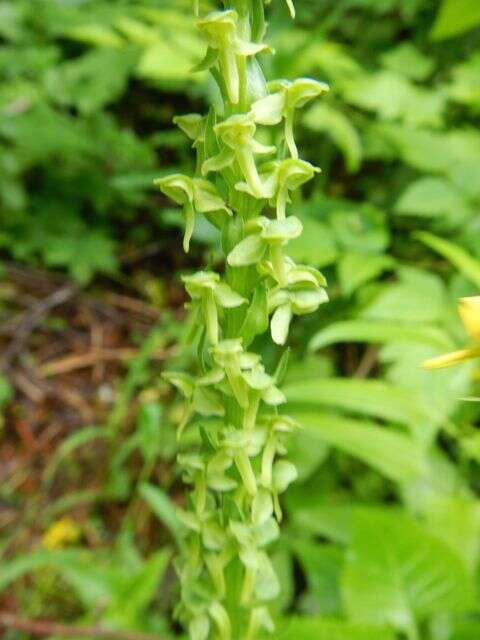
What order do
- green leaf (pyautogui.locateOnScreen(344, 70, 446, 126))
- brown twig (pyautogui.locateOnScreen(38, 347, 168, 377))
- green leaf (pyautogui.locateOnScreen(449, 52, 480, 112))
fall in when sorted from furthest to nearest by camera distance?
brown twig (pyautogui.locateOnScreen(38, 347, 168, 377)), green leaf (pyautogui.locateOnScreen(344, 70, 446, 126)), green leaf (pyautogui.locateOnScreen(449, 52, 480, 112))

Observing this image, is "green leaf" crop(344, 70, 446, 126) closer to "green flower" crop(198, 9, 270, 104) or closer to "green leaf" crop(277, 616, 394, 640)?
"green leaf" crop(277, 616, 394, 640)

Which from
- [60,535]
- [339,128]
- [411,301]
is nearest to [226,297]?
[411,301]

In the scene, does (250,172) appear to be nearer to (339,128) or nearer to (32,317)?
(339,128)

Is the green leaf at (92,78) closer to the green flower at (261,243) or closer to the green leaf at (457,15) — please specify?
the green leaf at (457,15)

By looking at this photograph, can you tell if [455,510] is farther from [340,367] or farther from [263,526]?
[340,367]

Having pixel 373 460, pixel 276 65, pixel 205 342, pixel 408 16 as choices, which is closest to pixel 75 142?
pixel 408 16

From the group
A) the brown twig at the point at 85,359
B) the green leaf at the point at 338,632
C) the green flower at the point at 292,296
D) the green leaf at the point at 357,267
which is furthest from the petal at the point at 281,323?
the brown twig at the point at 85,359

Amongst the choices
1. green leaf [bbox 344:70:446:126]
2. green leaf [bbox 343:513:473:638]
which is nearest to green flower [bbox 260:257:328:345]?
green leaf [bbox 343:513:473:638]
